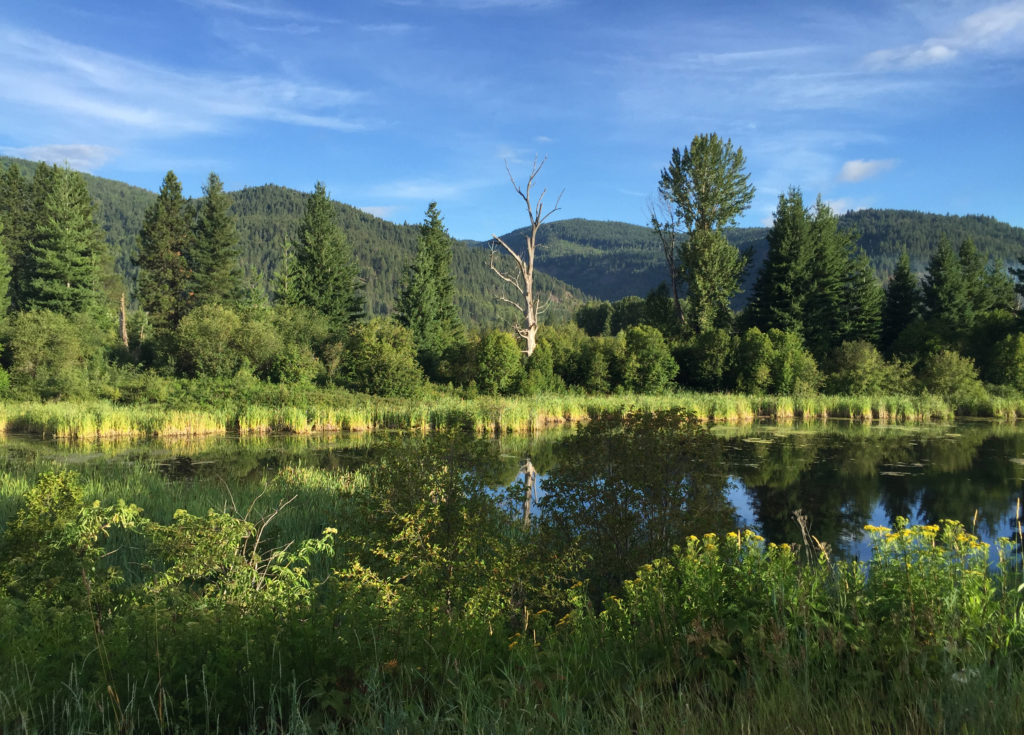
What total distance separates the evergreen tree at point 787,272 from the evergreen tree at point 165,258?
3765cm

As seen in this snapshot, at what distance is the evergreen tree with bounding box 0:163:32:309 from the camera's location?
40969 millimetres

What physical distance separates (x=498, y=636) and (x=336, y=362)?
33114 mm

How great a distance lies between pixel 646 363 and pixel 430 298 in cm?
1360

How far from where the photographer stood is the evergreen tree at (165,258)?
42.5 meters

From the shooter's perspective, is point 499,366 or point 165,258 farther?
point 165,258

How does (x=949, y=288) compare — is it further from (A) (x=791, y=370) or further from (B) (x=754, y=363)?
(B) (x=754, y=363)

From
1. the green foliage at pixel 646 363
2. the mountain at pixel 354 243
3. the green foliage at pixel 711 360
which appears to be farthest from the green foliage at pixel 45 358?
the mountain at pixel 354 243

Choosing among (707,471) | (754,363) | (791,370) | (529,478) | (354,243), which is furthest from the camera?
(354,243)

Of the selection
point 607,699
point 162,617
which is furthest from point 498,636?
point 162,617

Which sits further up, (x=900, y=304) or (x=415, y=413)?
(x=900, y=304)

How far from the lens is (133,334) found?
46844 millimetres

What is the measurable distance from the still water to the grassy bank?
5.92 ft

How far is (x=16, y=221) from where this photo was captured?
44469 mm

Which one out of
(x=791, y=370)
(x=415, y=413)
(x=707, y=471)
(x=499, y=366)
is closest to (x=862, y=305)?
(x=791, y=370)
